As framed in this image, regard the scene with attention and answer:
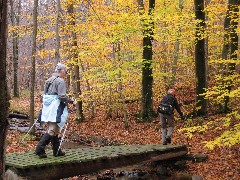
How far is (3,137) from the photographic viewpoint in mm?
3010

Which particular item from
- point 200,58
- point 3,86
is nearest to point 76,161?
point 3,86

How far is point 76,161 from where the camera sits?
8062 mm

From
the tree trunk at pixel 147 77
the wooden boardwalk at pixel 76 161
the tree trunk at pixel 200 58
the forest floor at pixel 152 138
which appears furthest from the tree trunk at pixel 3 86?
the tree trunk at pixel 147 77

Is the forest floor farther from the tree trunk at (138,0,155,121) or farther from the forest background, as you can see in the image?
the tree trunk at (138,0,155,121)

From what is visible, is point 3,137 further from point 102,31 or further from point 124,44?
point 124,44

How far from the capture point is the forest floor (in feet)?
33.6

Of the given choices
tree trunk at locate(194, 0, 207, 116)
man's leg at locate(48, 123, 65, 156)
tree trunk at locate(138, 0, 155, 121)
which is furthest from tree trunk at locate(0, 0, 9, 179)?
tree trunk at locate(138, 0, 155, 121)

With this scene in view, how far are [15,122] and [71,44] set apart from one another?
20.3 ft

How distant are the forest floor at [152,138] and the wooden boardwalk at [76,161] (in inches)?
48.8

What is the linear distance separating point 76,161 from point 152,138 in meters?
7.63

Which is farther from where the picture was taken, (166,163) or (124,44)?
(124,44)

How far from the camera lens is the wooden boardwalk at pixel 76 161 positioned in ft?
23.7

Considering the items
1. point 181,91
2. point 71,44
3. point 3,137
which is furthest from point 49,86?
point 181,91

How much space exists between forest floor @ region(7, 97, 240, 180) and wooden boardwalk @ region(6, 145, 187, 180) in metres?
1.24
